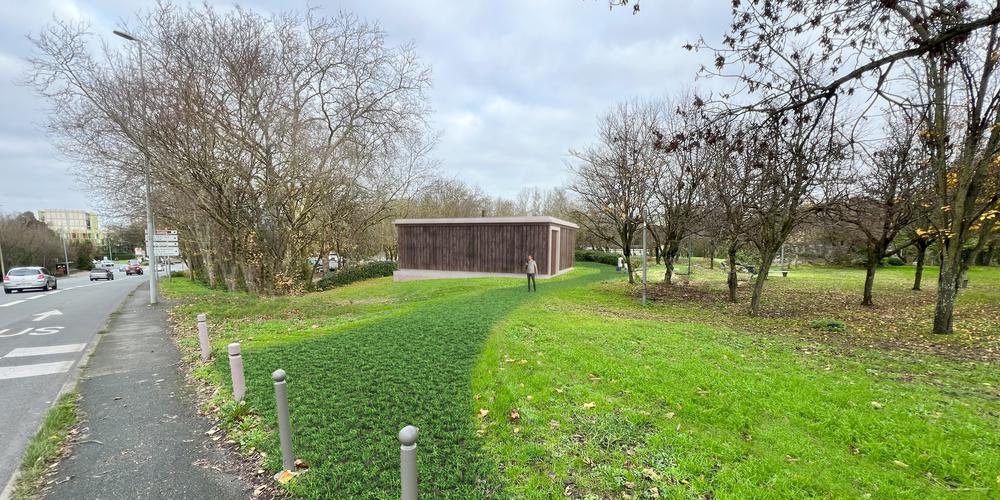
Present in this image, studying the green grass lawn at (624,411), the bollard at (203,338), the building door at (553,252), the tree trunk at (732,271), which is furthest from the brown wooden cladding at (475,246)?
the bollard at (203,338)

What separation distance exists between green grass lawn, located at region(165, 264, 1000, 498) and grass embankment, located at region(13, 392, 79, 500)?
1.54 meters

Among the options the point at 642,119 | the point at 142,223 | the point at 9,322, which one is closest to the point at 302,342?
the point at 9,322

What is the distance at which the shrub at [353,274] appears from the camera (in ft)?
84.5

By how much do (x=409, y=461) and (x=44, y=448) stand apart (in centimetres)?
415

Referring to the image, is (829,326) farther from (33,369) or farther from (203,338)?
(33,369)

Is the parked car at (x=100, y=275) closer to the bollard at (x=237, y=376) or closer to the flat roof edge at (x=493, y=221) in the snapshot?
the flat roof edge at (x=493, y=221)

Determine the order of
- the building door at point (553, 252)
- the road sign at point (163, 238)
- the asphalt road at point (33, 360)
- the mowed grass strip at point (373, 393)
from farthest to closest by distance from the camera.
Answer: the building door at point (553, 252) < the road sign at point (163, 238) < the asphalt road at point (33, 360) < the mowed grass strip at point (373, 393)

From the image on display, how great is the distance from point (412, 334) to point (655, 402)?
476cm

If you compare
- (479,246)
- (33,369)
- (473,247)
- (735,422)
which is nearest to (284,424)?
(735,422)

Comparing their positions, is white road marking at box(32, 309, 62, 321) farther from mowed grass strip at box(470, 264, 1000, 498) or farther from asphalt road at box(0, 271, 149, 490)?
mowed grass strip at box(470, 264, 1000, 498)

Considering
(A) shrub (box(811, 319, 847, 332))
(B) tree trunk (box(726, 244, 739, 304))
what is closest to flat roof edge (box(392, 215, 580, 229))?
(B) tree trunk (box(726, 244, 739, 304))

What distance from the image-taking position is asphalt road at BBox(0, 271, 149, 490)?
4.35 metres

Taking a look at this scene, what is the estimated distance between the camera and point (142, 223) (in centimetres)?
2442

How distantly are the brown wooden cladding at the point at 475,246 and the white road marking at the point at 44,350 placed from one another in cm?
1640
